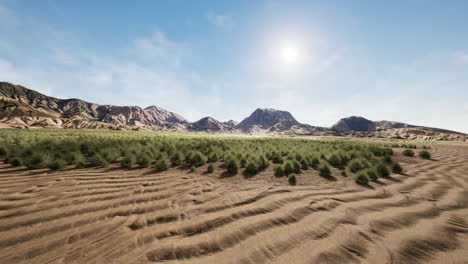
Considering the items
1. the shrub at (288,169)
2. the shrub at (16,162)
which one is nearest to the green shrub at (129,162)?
the shrub at (16,162)

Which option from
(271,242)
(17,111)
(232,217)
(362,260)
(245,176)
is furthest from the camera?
(17,111)

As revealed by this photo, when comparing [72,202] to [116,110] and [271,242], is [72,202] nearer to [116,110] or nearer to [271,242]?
[271,242]

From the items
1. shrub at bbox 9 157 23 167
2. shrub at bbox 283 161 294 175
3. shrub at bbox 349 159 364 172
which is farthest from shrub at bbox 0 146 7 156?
shrub at bbox 349 159 364 172

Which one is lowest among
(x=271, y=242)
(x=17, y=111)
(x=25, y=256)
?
(x=25, y=256)

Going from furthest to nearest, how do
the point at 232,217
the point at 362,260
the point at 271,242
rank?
the point at 232,217 < the point at 271,242 < the point at 362,260

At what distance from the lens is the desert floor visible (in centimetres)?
186

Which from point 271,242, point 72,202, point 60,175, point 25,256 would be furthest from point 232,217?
point 60,175

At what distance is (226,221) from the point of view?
2.54 metres

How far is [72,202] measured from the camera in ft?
9.87

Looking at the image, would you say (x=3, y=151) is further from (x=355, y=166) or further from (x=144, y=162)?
(x=355, y=166)

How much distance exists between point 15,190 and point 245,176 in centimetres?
509

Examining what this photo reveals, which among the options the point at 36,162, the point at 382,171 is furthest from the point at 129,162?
the point at 382,171

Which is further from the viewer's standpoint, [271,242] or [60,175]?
[60,175]

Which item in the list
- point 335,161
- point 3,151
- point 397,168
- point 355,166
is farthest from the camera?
point 335,161
